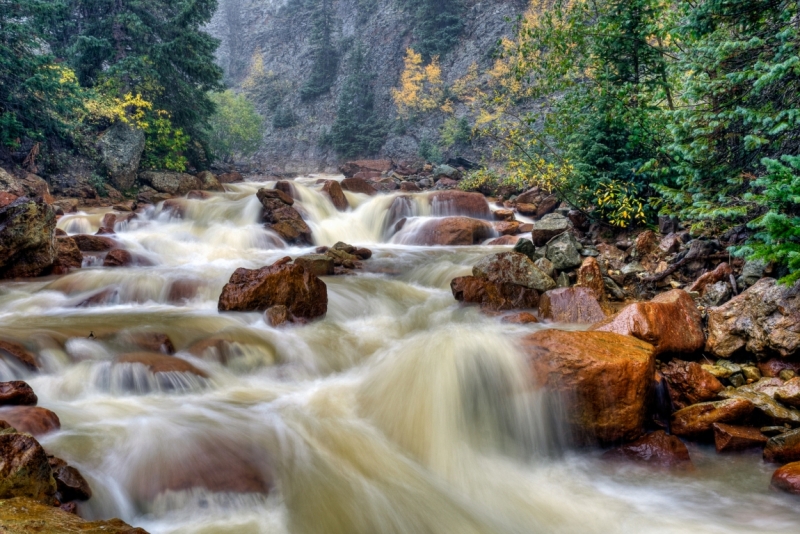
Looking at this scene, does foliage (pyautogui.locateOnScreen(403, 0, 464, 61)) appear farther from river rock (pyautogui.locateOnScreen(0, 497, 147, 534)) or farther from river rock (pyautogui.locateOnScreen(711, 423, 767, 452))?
river rock (pyautogui.locateOnScreen(0, 497, 147, 534))

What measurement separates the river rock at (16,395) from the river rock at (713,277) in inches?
301

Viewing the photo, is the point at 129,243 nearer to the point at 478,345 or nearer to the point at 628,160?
the point at 478,345

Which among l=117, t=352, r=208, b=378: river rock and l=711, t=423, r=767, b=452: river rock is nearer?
l=711, t=423, r=767, b=452: river rock

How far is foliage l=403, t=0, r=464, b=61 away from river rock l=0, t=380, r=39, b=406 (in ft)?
137

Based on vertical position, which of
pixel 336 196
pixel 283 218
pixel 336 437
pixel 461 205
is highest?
pixel 336 196

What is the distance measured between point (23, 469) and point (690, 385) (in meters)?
5.33

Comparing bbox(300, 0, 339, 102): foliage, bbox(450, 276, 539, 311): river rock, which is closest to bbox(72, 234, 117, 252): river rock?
bbox(450, 276, 539, 311): river rock

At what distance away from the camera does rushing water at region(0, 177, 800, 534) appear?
327 centimetres

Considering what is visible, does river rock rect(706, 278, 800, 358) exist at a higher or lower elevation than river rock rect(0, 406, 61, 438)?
higher

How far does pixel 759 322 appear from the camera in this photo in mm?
4742

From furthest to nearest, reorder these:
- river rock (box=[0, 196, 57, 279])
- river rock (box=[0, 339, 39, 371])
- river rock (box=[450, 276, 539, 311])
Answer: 1. river rock (box=[0, 196, 57, 279])
2. river rock (box=[450, 276, 539, 311])
3. river rock (box=[0, 339, 39, 371])

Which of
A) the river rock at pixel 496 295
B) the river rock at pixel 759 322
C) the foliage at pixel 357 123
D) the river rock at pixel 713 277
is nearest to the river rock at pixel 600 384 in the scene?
the river rock at pixel 759 322

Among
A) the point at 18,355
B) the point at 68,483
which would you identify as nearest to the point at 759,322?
the point at 68,483

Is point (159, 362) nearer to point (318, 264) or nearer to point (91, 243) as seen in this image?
point (318, 264)
